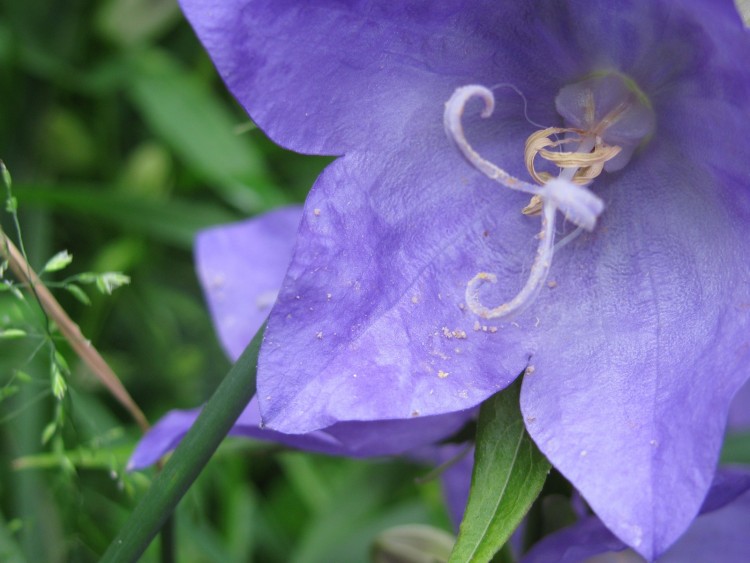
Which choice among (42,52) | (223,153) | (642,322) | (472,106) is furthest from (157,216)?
(642,322)

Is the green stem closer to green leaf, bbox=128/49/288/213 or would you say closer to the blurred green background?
the blurred green background

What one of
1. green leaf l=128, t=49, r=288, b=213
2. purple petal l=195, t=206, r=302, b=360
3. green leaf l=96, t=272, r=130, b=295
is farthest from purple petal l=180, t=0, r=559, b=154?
green leaf l=128, t=49, r=288, b=213

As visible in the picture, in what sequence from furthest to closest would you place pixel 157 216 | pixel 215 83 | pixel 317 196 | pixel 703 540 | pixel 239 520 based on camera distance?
pixel 215 83 → pixel 157 216 → pixel 239 520 → pixel 703 540 → pixel 317 196

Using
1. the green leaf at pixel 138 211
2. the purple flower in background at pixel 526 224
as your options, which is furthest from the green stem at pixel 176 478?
the green leaf at pixel 138 211

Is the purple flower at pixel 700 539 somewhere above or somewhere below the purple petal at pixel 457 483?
above

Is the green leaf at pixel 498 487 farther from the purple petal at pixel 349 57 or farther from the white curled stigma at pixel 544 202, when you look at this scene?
the purple petal at pixel 349 57

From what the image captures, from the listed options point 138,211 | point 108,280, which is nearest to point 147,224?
point 138,211

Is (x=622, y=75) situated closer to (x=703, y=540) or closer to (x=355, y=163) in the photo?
(x=355, y=163)
